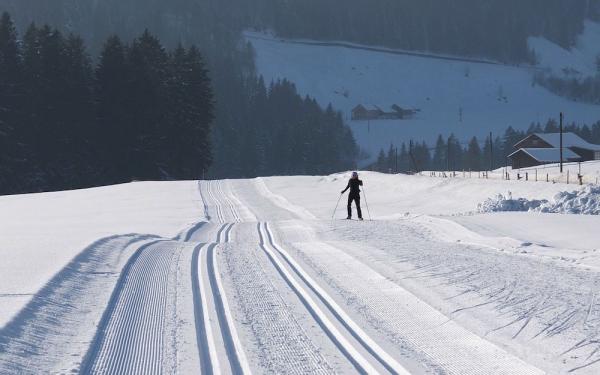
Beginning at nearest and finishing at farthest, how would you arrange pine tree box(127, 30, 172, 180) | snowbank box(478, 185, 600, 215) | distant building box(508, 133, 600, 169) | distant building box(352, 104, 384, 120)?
snowbank box(478, 185, 600, 215), pine tree box(127, 30, 172, 180), distant building box(508, 133, 600, 169), distant building box(352, 104, 384, 120)

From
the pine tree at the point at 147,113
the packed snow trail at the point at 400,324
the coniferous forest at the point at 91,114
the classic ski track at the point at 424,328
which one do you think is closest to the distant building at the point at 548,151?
the coniferous forest at the point at 91,114

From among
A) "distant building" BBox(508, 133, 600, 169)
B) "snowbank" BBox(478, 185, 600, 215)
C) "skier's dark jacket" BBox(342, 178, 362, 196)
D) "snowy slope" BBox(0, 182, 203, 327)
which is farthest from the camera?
"distant building" BBox(508, 133, 600, 169)

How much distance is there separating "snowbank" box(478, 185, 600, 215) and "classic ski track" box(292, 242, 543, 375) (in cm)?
1406

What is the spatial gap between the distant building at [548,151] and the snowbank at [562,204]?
60.8 metres

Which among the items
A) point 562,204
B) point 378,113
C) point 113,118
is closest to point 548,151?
point 113,118

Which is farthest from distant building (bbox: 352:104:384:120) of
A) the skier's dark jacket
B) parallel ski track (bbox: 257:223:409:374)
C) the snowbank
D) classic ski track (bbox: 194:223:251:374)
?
classic ski track (bbox: 194:223:251:374)

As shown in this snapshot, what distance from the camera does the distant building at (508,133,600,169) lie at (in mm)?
82812

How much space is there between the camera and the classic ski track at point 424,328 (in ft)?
20.2

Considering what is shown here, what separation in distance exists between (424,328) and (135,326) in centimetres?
306

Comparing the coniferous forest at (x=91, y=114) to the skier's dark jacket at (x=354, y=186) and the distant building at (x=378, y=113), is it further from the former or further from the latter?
the distant building at (x=378, y=113)

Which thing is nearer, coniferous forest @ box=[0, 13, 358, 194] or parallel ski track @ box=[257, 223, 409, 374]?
parallel ski track @ box=[257, 223, 409, 374]

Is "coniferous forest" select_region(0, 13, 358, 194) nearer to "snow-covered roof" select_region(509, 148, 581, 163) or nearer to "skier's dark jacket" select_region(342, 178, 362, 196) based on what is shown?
"skier's dark jacket" select_region(342, 178, 362, 196)

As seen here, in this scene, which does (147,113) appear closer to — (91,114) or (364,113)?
(91,114)

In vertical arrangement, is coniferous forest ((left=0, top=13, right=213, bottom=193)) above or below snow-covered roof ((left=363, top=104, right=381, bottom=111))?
below
